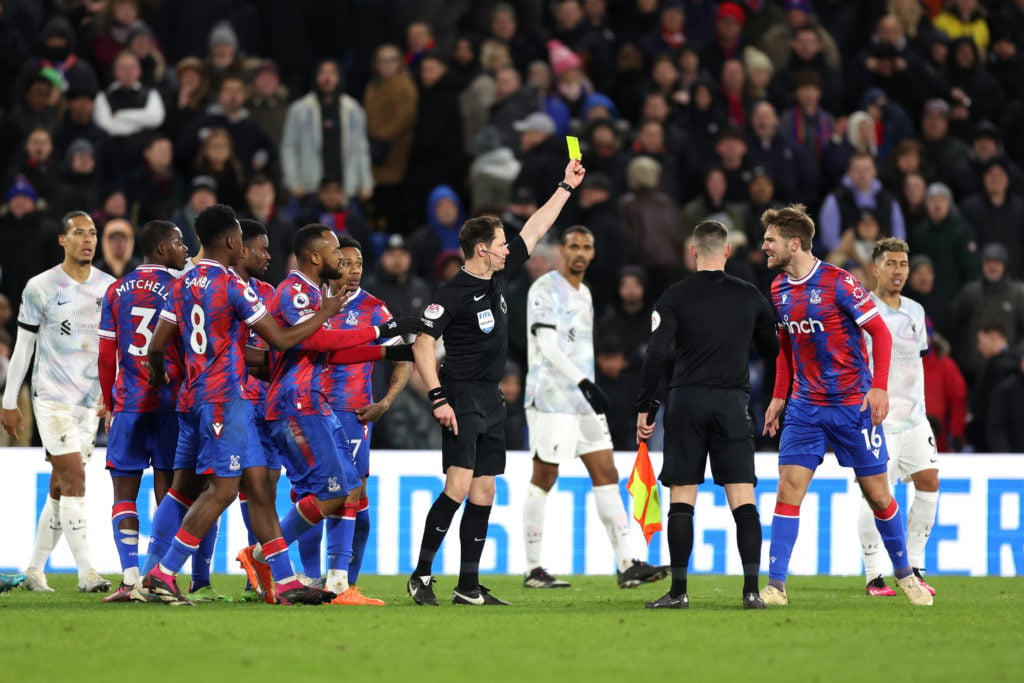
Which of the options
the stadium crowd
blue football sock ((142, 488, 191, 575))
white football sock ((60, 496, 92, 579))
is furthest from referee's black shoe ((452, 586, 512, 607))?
the stadium crowd

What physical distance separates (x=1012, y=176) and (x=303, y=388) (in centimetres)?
1189

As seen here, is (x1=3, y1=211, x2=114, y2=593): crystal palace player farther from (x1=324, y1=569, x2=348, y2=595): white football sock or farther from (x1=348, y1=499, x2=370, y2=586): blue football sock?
(x1=324, y1=569, x2=348, y2=595): white football sock

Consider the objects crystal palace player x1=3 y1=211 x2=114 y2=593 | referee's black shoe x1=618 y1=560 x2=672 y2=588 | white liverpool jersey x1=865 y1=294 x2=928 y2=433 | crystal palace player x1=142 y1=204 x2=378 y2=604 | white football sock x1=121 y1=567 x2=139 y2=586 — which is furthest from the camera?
referee's black shoe x1=618 y1=560 x2=672 y2=588

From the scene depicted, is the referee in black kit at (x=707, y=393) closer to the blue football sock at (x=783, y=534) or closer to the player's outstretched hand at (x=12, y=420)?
the blue football sock at (x=783, y=534)

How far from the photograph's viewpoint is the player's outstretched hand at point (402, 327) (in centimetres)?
988

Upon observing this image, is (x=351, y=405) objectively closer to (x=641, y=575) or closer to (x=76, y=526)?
(x=76, y=526)

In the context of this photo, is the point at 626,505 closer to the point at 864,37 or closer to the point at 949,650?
the point at 949,650

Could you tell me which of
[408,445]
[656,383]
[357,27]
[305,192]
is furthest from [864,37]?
[656,383]

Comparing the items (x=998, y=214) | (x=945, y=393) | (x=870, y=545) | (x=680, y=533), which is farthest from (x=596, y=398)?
(x=998, y=214)

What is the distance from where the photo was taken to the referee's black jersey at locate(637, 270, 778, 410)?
9820 mm

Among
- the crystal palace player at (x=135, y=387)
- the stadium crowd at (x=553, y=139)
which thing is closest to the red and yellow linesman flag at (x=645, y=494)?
the crystal palace player at (x=135, y=387)

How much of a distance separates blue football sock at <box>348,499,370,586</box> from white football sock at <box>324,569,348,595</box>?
380 mm

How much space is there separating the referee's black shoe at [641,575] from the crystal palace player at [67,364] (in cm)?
403

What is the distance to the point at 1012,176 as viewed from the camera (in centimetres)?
1917
